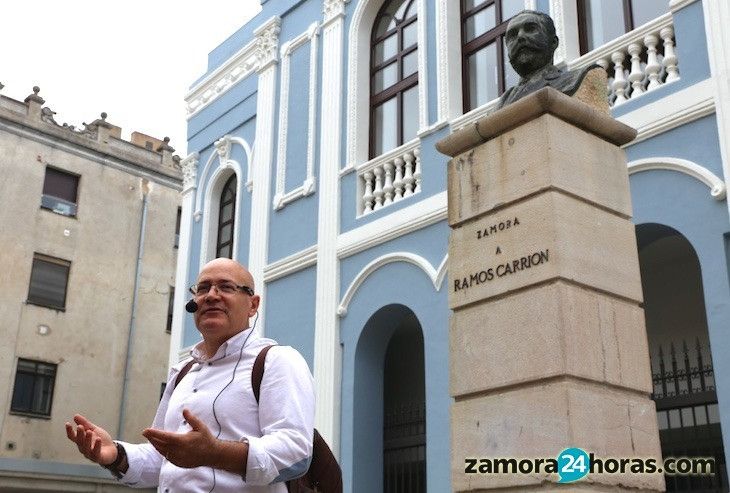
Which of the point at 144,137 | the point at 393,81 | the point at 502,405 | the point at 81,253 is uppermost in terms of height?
the point at 144,137

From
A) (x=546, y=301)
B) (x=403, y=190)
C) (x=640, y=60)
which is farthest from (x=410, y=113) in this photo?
(x=546, y=301)

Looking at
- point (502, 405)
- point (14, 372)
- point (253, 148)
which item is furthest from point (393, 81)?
point (14, 372)

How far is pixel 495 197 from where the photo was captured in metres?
5.32

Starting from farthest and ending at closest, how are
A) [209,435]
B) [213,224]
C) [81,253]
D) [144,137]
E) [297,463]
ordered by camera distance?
1. [144,137]
2. [81,253]
3. [213,224]
4. [297,463]
5. [209,435]

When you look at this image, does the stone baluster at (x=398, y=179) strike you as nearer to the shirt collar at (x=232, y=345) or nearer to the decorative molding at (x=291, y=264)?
the decorative molding at (x=291, y=264)

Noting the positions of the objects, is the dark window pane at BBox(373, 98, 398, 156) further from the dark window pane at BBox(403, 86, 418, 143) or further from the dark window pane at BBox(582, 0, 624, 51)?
the dark window pane at BBox(582, 0, 624, 51)

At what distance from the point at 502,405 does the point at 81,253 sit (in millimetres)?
18648

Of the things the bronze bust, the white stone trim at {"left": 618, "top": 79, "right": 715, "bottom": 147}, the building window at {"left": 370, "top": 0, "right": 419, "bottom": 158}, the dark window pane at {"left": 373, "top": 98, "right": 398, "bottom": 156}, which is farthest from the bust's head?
the dark window pane at {"left": 373, "top": 98, "right": 398, "bottom": 156}

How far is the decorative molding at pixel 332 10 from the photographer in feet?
40.1

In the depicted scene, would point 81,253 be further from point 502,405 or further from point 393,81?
point 502,405

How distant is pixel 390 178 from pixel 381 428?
3.04 meters

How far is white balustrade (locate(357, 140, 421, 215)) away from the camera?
10.4 meters

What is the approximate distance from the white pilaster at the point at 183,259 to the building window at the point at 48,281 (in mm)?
6915

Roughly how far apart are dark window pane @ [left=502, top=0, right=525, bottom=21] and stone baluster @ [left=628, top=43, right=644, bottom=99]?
6.84 ft
